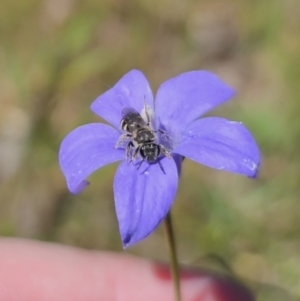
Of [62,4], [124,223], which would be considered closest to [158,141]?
[124,223]

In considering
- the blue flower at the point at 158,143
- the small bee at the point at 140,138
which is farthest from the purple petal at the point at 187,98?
the small bee at the point at 140,138

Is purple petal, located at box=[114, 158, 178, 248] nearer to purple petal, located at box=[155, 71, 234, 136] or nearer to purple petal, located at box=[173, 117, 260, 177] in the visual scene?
purple petal, located at box=[173, 117, 260, 177]

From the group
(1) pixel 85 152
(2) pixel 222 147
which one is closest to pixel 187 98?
(2) pixel 222 147

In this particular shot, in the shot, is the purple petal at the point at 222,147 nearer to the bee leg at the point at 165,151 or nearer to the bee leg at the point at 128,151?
the bee leg at the point at 165,151

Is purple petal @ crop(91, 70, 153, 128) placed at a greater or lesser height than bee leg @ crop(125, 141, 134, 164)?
greater

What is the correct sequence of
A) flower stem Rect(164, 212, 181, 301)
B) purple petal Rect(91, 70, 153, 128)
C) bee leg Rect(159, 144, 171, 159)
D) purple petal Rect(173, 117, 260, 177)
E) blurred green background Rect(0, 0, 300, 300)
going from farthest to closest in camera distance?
blurred green background Rect(0, 0, 300, 300) < purple petal Rect(91, 70, 153, 128) < flower stem Rect(164, 212, 181, 301) < bee leg Rect(159, 144, 171, 159) < purple petal Rect(173, 117, 260, 177)

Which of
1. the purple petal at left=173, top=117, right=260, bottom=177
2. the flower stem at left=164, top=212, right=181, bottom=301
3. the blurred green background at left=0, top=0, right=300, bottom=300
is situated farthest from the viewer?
the blurred green background at left=0, top=0, right=300, bottom=300

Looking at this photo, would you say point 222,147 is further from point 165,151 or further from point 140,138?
point 140,138

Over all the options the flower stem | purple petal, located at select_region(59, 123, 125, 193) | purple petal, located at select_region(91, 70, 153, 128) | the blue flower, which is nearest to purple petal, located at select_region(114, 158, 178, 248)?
the blue flower

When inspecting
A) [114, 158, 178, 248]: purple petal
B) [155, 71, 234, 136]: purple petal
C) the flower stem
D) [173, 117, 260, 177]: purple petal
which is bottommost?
the flower stem
